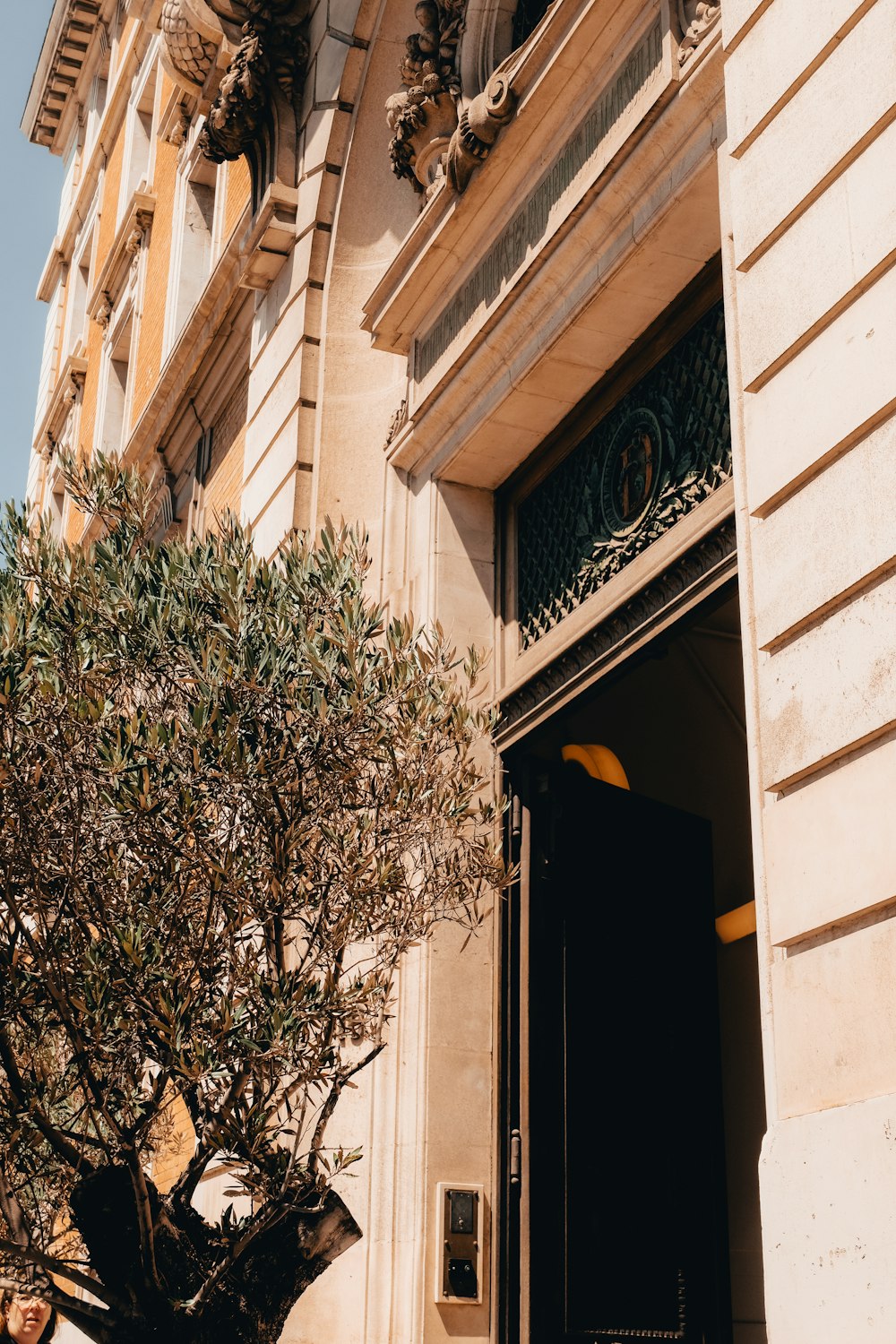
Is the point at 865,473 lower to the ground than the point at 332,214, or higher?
lower

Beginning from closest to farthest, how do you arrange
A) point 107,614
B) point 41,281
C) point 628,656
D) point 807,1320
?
1. point 807,1320
2. point 107,614
3. point 628,656
4. point 41,281

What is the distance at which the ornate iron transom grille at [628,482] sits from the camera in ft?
24.4

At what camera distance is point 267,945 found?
231 inches

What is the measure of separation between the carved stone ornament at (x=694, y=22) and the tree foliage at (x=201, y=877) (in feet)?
9.01

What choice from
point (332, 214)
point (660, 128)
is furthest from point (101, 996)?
point (332, 214)

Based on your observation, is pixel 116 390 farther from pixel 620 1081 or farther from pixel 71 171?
pixel 620 1081

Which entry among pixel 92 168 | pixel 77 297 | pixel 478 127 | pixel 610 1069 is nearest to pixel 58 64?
pixel 92 168

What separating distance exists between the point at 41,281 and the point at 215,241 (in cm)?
1443

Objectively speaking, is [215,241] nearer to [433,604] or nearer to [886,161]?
[433,604]

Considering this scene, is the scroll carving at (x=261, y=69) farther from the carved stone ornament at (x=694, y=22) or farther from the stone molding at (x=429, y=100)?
the carved stone ornament at (x=694, y=22)

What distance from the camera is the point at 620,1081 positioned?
824cm

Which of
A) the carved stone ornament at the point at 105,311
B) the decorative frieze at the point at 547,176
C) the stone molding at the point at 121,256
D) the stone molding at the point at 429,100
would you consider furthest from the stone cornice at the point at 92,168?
the decorative frieze at the point at 547,176

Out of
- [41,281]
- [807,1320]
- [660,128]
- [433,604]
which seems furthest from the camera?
[41,281]

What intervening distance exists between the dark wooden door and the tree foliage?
1.83 meters
